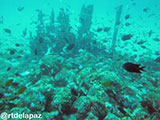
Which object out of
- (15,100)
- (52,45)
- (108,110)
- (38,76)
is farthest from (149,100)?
(52,45)

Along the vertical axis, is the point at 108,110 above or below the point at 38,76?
above

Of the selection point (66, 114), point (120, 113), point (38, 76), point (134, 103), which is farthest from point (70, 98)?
point (38, 76)

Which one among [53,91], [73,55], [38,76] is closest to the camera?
[53,91]

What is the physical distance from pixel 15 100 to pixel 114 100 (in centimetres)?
353

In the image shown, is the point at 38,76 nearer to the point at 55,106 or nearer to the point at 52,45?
the point at 55,106

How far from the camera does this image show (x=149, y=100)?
3.84m

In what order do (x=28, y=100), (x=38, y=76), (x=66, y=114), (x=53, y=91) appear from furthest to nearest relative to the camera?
1. (x=38, y=76)
2. (x=53, y=91)
3. (x=28, y=100)
4. (x=66, y=114)

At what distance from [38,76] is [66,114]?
495 centimetres

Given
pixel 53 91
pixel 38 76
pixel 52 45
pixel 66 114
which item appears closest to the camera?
pixel 66 114

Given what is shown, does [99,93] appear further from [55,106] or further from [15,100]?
[15,100]

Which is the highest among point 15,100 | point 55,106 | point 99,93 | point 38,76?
point 99,93

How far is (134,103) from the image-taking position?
3.58 meters

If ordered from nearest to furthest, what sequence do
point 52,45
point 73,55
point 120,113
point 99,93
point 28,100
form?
point 120,113
point 99,93
point 28,100
point 73,55
point 52,45

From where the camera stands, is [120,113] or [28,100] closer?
[120,113]
